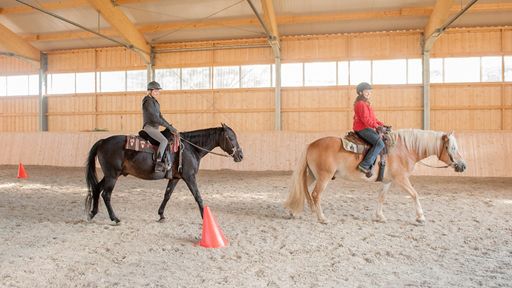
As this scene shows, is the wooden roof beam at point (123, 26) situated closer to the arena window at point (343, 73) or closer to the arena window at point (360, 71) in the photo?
the arena window at point (343, 73)

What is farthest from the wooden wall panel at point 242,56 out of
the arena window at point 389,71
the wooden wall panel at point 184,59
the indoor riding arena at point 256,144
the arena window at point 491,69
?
the arena window at point 491,69

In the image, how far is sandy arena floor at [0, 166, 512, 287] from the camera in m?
3.47

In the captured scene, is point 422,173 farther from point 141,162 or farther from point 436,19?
point 141,162

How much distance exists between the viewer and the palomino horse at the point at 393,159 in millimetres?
5617

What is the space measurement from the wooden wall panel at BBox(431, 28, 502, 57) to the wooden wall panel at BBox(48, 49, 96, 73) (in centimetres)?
1678

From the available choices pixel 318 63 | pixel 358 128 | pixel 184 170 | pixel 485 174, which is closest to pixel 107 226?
pixel 184 170

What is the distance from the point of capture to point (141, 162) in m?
5.60

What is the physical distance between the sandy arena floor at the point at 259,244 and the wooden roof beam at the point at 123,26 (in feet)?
30.2

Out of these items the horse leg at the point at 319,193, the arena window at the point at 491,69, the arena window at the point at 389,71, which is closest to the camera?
the horse leg at the point at 319,193

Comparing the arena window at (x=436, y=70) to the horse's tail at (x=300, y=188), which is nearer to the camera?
the horse's tail at (x=300, y=188)

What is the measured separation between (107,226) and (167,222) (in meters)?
0.90

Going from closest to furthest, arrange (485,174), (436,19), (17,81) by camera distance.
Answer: (485,174)
(436,19)
(17,81)

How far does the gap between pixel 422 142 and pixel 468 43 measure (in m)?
12.1

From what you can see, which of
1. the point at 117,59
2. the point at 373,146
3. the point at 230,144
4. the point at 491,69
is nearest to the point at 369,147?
the point at 373,146
